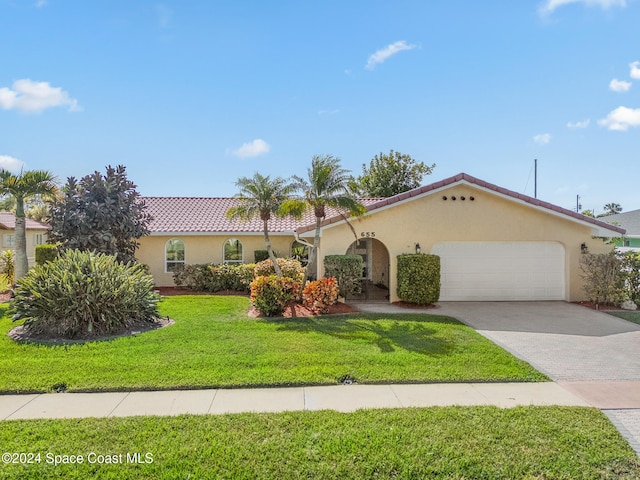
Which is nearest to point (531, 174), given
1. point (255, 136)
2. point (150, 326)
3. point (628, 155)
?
point (628, 155)

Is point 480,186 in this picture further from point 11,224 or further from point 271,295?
Answer: point 11,224

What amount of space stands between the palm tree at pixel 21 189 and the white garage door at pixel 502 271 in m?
18.2

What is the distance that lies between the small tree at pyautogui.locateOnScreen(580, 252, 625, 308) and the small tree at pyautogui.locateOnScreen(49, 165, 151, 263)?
19529mm

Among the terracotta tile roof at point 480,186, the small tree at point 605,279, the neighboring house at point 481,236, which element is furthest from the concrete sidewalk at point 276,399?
the small tree at point 605,279

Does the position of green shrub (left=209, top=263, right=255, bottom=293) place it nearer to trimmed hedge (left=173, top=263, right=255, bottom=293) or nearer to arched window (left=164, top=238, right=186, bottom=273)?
trimmed hedge (left=173, top=263, right=255, bottom=293)

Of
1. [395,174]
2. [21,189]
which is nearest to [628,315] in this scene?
[21,189]

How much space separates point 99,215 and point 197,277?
5.13m

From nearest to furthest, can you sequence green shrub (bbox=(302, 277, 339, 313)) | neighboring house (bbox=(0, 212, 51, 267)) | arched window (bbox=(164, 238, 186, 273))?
green shrub (bbox=(302, 277, 339, 313)), arched window (bbox=(164, 238, 186, 273)), neighboring house (bbox=(0, 212, 51, 267))

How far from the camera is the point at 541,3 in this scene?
37.8ft

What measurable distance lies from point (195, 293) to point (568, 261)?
16.3 meters

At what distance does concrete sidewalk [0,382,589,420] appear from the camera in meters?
5.93

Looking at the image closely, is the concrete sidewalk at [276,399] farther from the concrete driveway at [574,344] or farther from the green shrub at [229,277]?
the green shrub at [229,277]

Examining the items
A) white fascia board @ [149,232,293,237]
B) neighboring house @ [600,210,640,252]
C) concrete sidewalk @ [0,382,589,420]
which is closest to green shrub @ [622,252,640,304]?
concrete sidewalk @ [0,382,589,420]

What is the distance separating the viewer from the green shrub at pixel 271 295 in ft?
41.0
